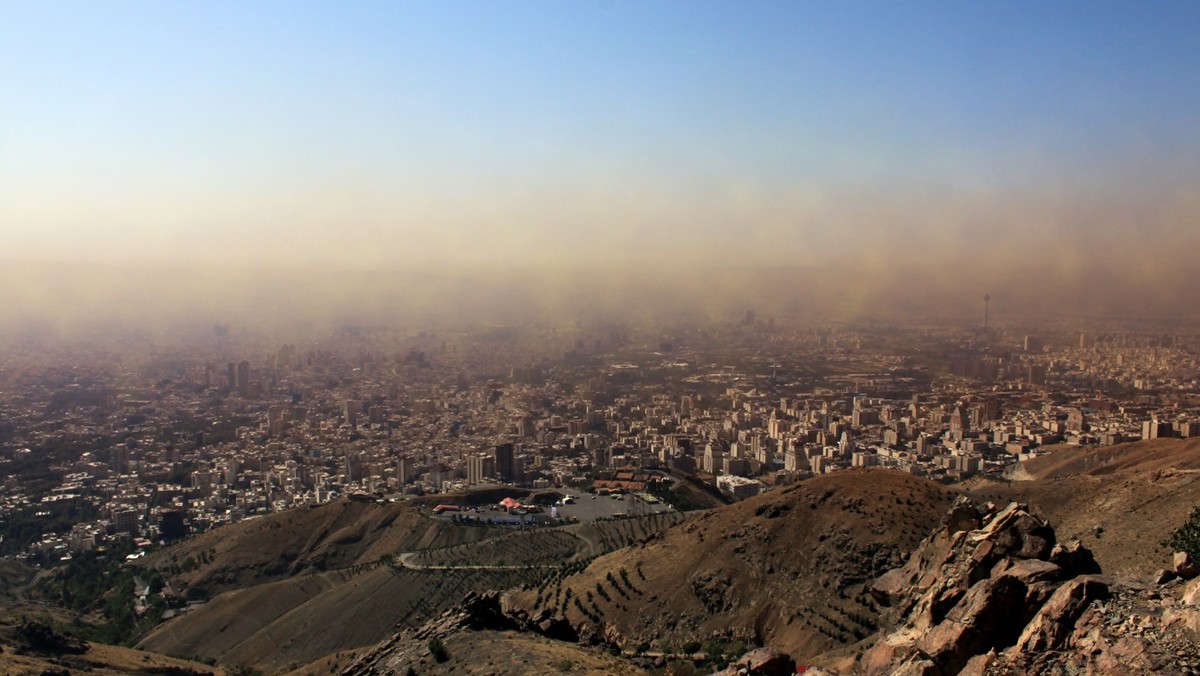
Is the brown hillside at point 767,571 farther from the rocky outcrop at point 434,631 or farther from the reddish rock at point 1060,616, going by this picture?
the reddish rock at point 1060,616

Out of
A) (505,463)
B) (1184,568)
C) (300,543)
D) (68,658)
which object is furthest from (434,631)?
(505,463)

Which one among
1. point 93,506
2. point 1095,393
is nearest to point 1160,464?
point 1095,393

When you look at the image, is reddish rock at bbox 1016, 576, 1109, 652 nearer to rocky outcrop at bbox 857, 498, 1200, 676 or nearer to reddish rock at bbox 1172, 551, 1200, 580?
rocky outcrop at bbox 857, 498, 1200, 676

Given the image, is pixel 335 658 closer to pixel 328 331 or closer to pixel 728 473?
pixel 728 473

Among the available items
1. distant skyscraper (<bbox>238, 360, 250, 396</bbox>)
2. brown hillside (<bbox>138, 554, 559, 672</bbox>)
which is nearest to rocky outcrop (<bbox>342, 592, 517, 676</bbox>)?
brown hillside (<bbox>138, 554, 559, 672</bbox>)

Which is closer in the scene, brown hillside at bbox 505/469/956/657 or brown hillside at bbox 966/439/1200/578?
brown hillside at bbox 966/439/1200/578

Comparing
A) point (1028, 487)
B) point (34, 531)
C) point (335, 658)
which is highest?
point (1028, 487)
